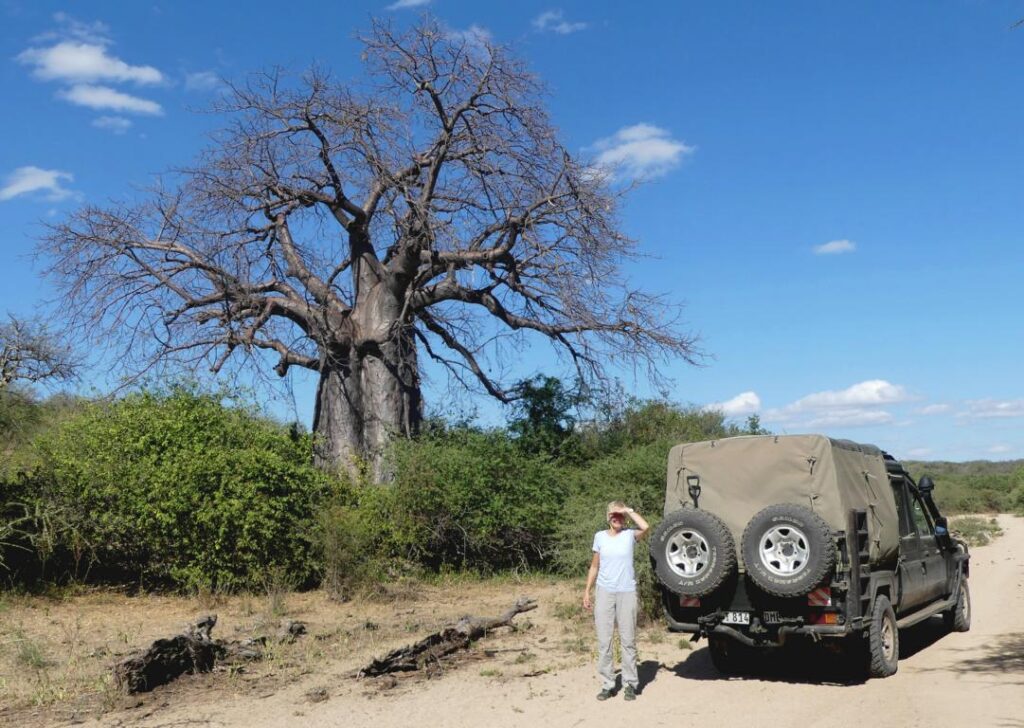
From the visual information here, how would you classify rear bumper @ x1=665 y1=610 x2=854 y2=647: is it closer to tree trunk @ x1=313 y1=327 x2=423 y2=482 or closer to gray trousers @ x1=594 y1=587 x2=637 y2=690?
gray trousers @ x1=594 y1=587 x2=637 y2=690

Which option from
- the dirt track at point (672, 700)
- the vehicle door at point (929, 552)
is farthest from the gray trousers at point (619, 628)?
the vehicle door at point (929, 552)

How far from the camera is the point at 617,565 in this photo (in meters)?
9.11

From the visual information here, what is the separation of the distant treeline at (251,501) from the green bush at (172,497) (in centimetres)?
3

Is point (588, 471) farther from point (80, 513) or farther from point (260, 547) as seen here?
point (80, 513)

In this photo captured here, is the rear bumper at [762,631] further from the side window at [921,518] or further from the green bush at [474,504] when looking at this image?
the green bush at [474,504]

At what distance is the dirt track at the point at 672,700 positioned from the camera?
8078 millimetres

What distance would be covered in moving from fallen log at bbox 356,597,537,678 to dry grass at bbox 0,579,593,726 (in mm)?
229

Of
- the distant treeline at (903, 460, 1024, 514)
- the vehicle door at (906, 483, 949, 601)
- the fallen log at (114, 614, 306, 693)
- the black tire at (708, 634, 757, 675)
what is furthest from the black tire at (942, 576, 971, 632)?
the distant treeline at (903, 460, 1024, 514)

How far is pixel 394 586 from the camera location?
1659 cm

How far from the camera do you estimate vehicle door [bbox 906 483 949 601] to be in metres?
11.1

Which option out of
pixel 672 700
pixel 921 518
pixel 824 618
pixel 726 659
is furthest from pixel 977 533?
pixel 672 700

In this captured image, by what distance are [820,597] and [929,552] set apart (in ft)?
11.2

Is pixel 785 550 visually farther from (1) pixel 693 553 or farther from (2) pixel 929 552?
(2) pixel 929 552

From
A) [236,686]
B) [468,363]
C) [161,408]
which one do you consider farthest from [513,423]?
[236,686]
